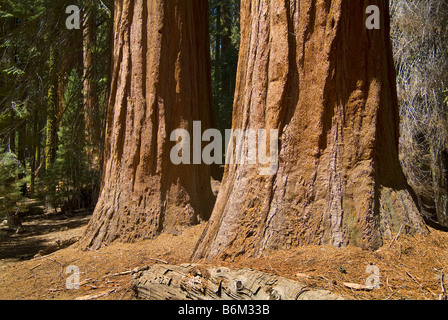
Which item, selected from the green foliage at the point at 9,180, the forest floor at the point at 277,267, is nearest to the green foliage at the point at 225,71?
the green foliage at the point at 9,180

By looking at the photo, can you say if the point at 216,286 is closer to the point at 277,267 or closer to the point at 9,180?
the point at 277,267

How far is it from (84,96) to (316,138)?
19.2 feet

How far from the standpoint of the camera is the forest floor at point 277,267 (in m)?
3.43

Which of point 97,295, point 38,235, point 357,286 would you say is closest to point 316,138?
point 357,286

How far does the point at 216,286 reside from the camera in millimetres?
3314

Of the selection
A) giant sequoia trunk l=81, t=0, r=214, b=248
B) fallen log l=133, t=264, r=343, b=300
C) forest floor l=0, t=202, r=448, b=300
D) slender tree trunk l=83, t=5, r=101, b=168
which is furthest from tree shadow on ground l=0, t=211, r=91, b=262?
fallen log l=133, t=264, r=343, b=300

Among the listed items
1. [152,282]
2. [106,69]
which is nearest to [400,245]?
[152,282]

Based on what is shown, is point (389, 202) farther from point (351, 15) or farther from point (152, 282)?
point (152, 282)

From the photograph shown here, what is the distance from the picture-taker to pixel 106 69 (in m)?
8.41

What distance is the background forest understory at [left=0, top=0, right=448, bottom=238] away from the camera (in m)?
7.39

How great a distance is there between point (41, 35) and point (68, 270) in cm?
482

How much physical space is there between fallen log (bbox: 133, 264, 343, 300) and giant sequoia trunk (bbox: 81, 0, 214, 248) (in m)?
2.09

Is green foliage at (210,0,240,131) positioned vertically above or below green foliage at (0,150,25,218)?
above

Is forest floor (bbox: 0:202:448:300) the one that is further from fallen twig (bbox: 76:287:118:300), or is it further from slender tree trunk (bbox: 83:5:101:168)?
slender tree trunk (bbox: 83:5:101:168)
